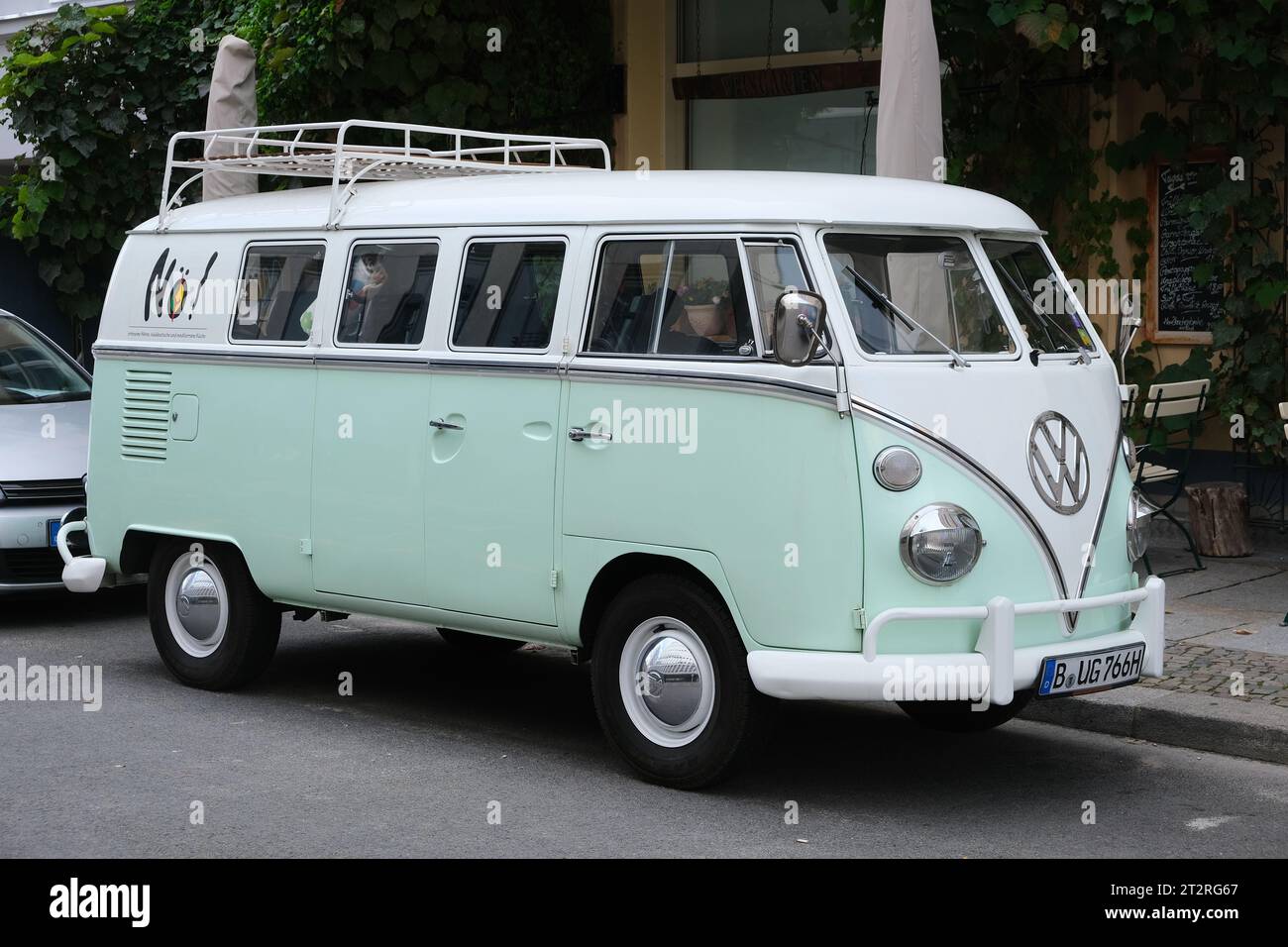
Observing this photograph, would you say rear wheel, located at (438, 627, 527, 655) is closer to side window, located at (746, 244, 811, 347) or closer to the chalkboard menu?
side window, located at (746, 244, 811, 347)

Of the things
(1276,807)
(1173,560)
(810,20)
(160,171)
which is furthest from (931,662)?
(160,171)

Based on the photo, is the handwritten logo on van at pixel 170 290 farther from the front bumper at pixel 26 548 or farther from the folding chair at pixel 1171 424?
the folding chair at pixel 1171 424

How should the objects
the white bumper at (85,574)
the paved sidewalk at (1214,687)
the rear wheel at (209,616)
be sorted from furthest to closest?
the white bumper at (85,574) < the rear wheel at (209,616) < the paved sidewalk at (1214,687)

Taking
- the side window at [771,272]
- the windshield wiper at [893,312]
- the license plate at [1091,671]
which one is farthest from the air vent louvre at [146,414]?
the license plate at [1091,671]

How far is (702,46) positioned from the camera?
50.4 feet

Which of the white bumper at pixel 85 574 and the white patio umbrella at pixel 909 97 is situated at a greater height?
the white patio umbrella at pixel 909 97

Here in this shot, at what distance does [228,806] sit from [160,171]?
37.6 feet

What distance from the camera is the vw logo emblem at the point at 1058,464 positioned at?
644cm

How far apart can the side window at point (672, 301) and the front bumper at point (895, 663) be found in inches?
44.6

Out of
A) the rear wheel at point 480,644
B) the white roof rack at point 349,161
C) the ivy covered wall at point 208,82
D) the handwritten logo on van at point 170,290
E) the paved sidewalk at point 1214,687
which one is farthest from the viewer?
the ivy covered wall at point 208,82

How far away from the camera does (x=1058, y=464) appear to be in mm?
6523

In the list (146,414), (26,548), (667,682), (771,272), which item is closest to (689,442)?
(771,272)

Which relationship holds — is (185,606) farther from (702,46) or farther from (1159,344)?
(702,46)
